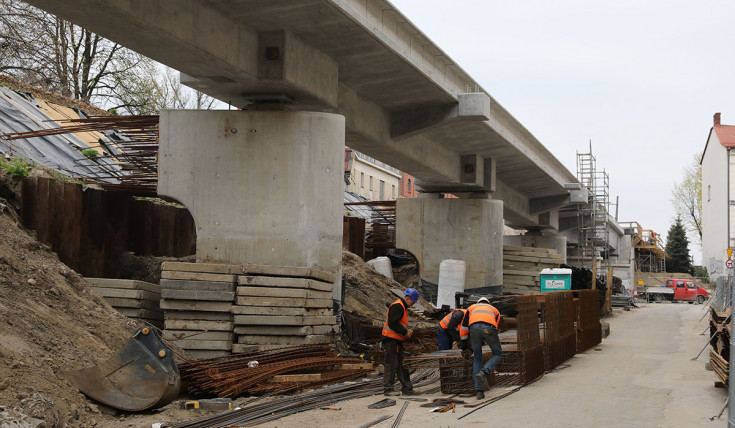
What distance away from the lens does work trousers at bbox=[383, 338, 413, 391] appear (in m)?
11.8

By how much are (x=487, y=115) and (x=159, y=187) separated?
30.7 feet

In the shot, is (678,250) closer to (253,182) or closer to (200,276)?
(253,182)

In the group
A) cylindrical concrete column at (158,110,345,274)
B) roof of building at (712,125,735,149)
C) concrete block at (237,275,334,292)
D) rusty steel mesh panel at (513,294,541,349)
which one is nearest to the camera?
rusty steel mesh panel at (513,294,541,349)

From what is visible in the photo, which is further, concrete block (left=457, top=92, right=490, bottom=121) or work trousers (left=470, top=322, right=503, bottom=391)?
concrete block (left=457, top=92, right=490, bottom=121)

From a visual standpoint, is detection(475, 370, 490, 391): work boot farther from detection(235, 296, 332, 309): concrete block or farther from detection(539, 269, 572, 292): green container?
detection(539, 269, 572, 292): green container

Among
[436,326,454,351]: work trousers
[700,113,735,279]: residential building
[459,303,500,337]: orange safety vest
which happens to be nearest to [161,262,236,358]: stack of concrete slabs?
[436,326,454,351]: work trousers

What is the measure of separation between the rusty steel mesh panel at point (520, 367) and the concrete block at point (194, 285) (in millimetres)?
4841

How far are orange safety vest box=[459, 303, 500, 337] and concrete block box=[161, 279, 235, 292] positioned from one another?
427 cm

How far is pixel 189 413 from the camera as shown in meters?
10.2

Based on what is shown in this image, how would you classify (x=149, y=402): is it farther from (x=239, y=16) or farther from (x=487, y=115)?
(x=487, y=115)

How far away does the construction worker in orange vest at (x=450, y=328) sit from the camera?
1322 cm

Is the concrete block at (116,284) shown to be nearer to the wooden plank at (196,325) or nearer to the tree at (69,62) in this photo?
the wooden plank at (196,325)

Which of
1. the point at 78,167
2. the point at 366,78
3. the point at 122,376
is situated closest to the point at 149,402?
the point at 122,376

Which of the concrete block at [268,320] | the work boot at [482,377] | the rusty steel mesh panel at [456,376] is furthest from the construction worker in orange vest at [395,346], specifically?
the concrete block at [268,320]
